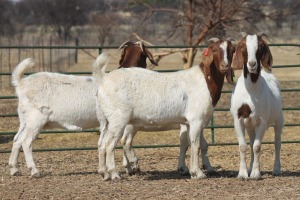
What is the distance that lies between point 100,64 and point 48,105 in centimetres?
90

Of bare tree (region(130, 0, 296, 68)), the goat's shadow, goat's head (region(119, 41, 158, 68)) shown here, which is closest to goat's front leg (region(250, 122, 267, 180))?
the goat's shadow

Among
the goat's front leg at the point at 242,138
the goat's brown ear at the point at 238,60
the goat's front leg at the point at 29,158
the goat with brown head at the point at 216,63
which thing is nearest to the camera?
the goat's brown ear at the point at 238,60

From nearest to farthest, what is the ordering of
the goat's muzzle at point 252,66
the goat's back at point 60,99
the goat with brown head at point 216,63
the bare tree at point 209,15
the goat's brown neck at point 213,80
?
1. the goat's muzzle at point 252,66
2. the goat with brown head at point 216,63
3. the goat's brown neck at point 213,80
4. the goat's back at point 60,99
5. the bare tree at point 209,15

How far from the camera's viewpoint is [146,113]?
9188mm

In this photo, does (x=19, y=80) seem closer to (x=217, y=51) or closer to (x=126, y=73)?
(x=126, y=73)

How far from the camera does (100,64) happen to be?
10.0 metres

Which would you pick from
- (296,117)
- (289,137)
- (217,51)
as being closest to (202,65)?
(217,51)

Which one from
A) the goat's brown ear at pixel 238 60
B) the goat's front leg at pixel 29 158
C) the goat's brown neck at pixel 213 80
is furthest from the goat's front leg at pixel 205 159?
the goat's front leg at pixel 29 158

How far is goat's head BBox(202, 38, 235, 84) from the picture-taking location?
931 cm

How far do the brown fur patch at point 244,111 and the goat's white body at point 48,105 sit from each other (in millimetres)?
2007

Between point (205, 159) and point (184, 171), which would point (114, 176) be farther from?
point (205, 159)

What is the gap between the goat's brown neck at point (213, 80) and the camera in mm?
9461

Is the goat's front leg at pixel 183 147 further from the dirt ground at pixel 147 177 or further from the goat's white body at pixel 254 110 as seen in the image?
the goat's white body at pixel 254 110

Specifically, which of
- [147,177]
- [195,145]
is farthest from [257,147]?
[147,177]
